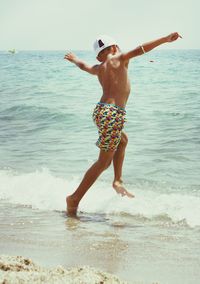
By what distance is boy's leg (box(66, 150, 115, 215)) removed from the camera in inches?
195

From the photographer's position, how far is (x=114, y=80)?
485cm

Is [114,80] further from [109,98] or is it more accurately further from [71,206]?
[71,206]

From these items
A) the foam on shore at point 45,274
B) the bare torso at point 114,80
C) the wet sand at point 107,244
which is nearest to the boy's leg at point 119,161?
the wet sand at point 107,244

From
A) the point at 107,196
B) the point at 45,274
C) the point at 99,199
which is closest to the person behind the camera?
the point at 45,274

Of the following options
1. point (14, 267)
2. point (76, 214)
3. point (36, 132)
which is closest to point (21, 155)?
point (36, 132)

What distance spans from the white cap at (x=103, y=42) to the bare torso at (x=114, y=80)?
0.11 metres

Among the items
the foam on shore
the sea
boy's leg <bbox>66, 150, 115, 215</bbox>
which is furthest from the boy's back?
the foam on shore

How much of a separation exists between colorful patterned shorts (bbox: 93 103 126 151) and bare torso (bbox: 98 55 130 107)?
0.25 ft

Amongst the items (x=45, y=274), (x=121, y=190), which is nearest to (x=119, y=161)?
(x=121, y=190)

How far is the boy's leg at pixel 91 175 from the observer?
494 centimetres

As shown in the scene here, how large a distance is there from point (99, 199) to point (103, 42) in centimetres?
181

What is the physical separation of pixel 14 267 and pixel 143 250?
1058mm

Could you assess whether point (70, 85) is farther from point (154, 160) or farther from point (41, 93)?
point (154, 160)

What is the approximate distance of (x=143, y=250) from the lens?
3766mm
